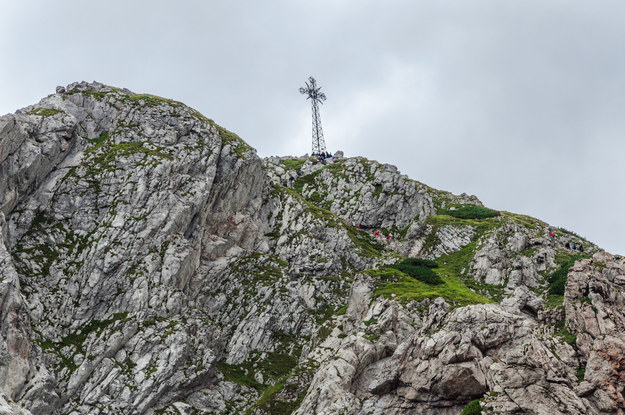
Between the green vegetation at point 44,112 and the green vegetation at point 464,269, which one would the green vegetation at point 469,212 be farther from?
the green vegetation at point 44,112

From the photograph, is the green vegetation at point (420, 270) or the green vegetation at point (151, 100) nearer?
the green vegetation at point (420, 270)

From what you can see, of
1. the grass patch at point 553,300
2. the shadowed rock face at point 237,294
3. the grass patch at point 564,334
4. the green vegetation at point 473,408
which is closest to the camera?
the green vegetation at point 473,408

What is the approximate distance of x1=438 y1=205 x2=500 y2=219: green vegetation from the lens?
106 meters

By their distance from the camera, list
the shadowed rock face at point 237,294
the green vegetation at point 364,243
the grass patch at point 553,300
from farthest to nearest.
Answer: the green vegetation at point 364,243 → the grass patch at point 553,300 → the shadowed rock face at point 237,294

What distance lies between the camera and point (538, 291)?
225 feet

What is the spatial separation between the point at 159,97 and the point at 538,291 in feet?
271

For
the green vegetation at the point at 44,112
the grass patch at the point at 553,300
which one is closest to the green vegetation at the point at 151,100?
the green vegetation at the point at 44,112

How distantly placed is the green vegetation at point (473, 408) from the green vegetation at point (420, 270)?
108ft

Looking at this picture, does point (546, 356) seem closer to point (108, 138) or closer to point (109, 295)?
point (109, 295)

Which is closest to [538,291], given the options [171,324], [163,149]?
[171,324]

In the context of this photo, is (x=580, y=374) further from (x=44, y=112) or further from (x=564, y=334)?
(x=44, y=112)

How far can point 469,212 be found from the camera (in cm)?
10850

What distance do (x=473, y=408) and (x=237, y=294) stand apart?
48.7 meters

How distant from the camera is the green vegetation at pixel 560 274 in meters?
59.0
